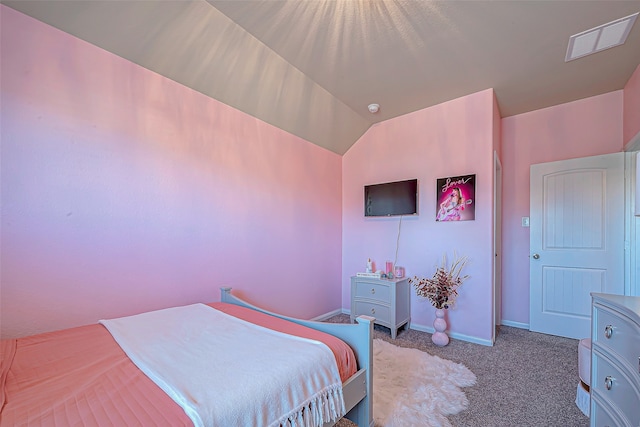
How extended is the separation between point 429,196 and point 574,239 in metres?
1.60

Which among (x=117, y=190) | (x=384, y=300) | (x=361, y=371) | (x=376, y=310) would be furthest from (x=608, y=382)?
(x=117, y=190)

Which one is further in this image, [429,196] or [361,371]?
[429,196]

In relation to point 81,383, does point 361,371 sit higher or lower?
lower

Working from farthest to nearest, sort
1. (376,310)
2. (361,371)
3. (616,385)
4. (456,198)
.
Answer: (376,310) → (456,198) → (361,371) → (616,385)

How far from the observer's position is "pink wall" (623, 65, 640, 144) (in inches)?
92.6

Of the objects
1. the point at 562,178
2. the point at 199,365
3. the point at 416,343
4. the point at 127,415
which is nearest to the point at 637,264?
the point at 562,178

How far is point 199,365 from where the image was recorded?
1.08 metres

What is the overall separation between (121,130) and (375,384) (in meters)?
2.54

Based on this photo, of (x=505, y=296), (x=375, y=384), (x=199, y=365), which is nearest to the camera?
(x=199, y=365)

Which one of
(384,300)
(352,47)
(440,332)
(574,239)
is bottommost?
(440,332)

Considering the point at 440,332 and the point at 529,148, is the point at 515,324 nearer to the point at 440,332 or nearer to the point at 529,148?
the point at 440,332

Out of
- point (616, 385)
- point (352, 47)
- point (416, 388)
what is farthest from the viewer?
point (352, 47)

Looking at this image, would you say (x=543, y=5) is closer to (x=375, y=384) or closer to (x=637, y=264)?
(x=637, y=264)

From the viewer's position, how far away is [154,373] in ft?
3.30
